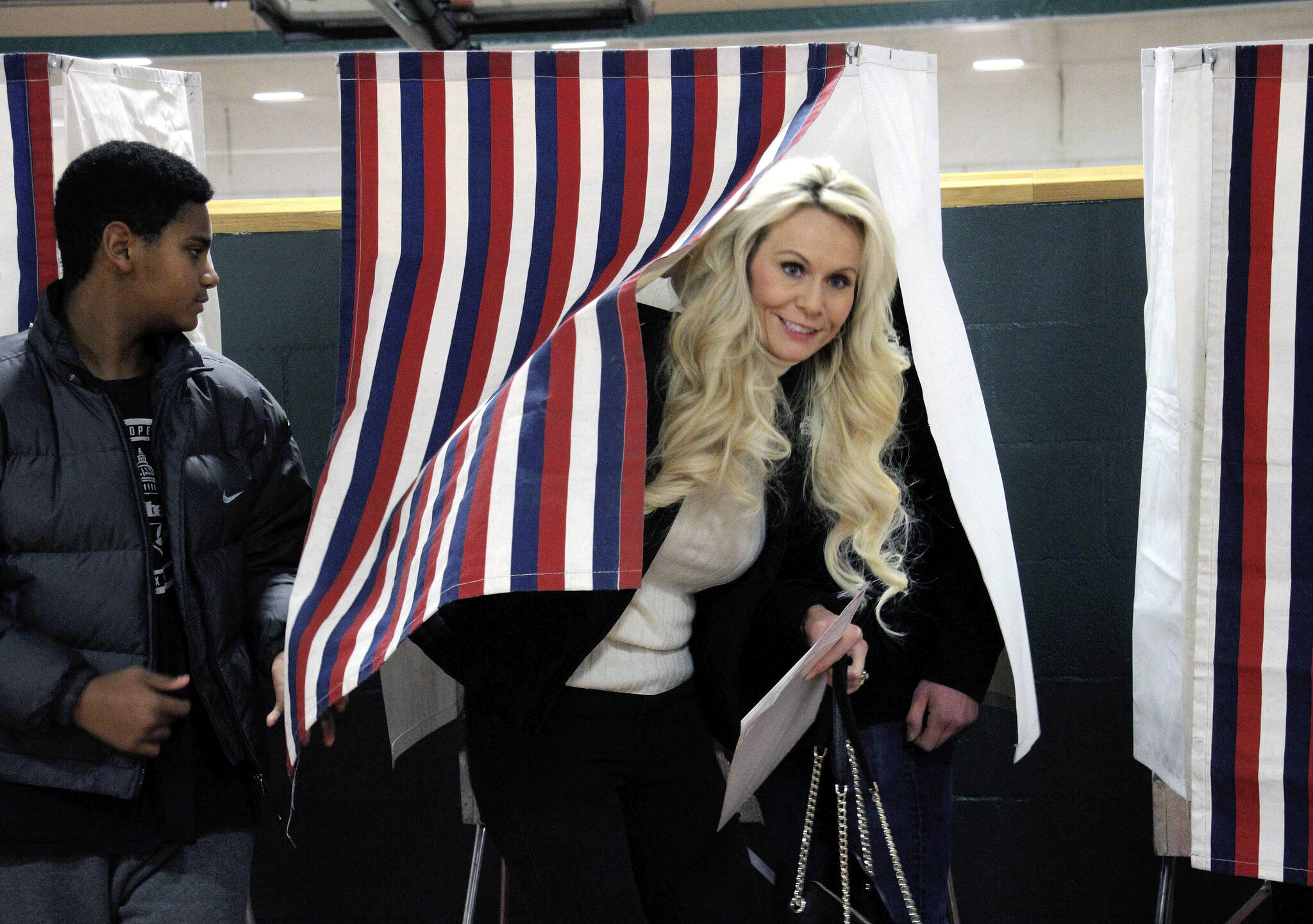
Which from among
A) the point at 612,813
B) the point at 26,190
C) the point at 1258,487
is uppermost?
the point at 26,190

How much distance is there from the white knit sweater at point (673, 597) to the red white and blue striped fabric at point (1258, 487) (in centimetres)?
67

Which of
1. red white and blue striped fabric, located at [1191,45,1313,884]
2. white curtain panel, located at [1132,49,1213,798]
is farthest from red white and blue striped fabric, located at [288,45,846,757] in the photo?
red white and blue striped fabric, located at [1191,45,1313,884]

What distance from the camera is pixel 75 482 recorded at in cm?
153

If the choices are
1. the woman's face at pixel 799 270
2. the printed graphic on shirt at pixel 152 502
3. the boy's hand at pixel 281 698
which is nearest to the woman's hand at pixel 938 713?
the woman's face at pixel 799 270

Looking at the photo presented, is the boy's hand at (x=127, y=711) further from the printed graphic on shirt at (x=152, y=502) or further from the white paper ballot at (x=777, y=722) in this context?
the white paper ballot at (x=777, y=722)

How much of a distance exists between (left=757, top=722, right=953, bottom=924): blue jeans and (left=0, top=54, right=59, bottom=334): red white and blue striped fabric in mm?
1395

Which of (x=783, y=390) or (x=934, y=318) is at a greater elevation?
(x=934, y=318)

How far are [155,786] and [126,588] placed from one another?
26 centimetres

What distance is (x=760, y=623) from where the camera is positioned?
1718mm

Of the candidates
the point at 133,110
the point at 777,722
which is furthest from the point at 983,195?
the point at 133,110

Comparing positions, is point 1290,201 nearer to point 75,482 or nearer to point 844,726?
point 844,726

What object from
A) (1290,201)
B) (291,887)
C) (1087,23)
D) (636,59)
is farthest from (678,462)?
(1087,23)

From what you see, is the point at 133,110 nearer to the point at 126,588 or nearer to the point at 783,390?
the point at 126,588

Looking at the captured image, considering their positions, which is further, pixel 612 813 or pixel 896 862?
pixel 612 813
